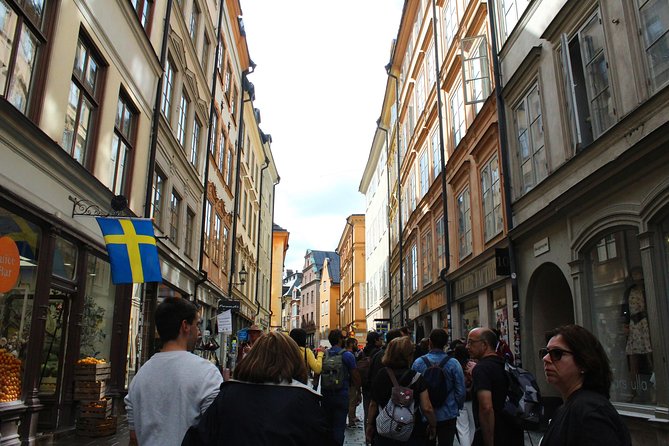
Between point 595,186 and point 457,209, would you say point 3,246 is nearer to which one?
point 595,186

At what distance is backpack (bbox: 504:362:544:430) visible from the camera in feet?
16.4

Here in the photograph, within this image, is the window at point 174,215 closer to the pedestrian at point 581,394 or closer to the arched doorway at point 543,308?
the arched doorway at point 543,308

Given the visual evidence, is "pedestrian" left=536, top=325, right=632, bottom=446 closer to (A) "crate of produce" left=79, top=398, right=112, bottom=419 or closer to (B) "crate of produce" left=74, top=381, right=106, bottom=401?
(A) "crate of produce" left=79, top=398, right=112, bottom=419

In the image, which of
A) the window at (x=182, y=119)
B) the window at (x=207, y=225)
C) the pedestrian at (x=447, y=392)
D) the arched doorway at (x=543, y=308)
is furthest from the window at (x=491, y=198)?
the window at (x=207, y=225)

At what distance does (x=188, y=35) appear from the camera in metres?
17.7

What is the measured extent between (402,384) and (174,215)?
13.1 metres

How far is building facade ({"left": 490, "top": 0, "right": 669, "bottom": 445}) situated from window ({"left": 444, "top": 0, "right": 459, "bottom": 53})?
5.89 m

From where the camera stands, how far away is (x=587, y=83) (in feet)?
32.1

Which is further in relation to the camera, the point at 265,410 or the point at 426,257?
the point at 426,257

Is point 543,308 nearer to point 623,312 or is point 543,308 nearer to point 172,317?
point 623,312

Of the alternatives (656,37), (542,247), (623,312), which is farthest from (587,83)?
(623,312)

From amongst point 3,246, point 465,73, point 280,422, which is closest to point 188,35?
point 465,73

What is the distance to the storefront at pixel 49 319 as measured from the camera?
7406mm

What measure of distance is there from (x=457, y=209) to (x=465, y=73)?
481cm
